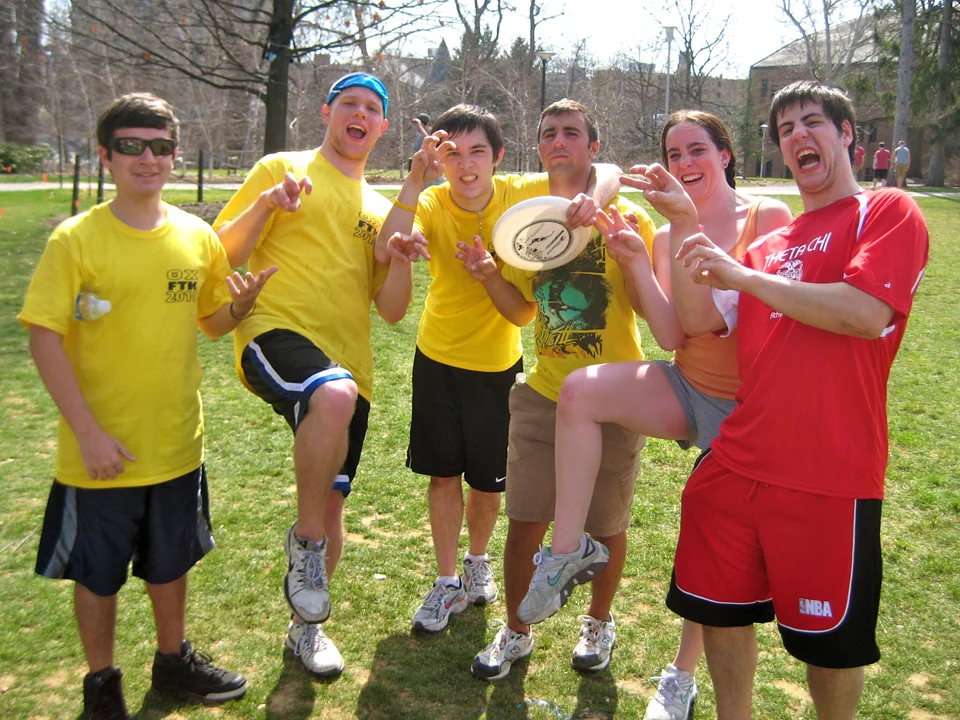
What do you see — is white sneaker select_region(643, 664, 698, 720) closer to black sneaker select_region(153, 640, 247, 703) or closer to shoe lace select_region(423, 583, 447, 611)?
shoe lace select_region(423, 583, 447, 611)

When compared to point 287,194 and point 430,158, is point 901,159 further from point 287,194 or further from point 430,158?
point 287,194

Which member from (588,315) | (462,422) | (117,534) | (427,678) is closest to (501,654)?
(427,678)

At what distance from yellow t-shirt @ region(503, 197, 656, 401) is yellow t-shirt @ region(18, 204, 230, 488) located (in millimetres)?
1466

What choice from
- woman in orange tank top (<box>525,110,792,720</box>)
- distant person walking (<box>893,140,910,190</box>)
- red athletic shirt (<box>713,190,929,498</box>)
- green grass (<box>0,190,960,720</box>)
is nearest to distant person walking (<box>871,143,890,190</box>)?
distant person walking (<box>893,140,910,190</box>)

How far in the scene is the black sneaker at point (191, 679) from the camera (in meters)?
3.22

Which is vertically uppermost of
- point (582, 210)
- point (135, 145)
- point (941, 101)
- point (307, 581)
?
point (941, 101)

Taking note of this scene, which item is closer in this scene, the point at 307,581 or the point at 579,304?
the point at 307,581

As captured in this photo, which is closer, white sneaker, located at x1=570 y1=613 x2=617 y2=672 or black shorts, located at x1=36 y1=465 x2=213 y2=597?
black shorts, located at x1=36 y1=465 x2=213 y2=597

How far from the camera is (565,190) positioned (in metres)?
3.57

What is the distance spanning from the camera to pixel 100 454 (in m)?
2.79

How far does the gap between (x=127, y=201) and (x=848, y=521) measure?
2674mm

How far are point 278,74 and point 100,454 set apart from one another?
12.3 meters

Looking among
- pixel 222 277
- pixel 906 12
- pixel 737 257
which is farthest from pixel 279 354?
pixel 906 12

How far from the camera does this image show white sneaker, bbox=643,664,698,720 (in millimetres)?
3217
